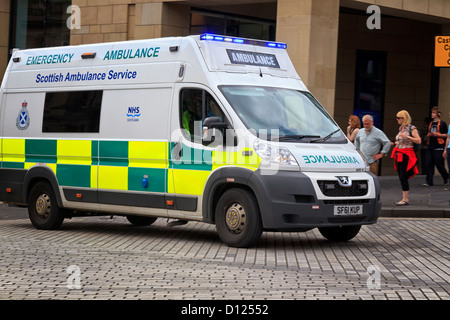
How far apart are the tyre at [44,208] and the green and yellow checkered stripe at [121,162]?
33 cm

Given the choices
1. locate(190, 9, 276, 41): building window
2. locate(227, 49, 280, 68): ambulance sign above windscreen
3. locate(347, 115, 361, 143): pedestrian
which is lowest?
locate(347, 115, 361, 143): pedestrian

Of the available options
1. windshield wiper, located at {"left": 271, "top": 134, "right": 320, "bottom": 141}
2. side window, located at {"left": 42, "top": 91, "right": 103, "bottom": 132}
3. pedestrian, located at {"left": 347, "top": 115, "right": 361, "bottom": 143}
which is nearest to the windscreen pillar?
pedestrian, located at {"left": 347, "top": 115, "right": 361, "bottom": 143}

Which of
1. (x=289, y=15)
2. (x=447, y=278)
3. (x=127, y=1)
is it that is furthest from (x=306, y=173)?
(x=127, y=1)

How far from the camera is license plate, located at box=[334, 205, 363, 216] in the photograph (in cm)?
1041

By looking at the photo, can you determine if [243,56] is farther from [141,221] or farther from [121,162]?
[141,221]

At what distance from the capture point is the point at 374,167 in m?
15.7

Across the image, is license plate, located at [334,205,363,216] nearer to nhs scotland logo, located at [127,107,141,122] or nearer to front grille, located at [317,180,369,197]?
front grille, located at [317,180,369,197]

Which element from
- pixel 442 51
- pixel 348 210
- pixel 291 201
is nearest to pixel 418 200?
pixel 442 51

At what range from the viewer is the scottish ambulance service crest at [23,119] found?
13102 mm

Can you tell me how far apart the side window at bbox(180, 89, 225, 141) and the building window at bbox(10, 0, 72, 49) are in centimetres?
1687

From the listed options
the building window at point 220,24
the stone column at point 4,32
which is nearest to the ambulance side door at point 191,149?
the building window at point 220,24

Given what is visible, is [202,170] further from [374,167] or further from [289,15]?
[289,15]

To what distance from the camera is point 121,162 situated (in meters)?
11.7

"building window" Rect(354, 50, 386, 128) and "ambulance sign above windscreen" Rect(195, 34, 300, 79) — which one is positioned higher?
"building window" Rect(354, 50, 386, 128)
